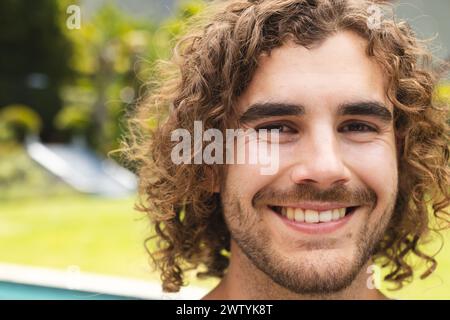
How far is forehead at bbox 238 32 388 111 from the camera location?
62.0 inches

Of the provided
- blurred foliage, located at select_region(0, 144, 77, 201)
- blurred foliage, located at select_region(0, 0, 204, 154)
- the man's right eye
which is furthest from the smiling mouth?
blurred foliage, located at select_region(0, 0, 204, 154)

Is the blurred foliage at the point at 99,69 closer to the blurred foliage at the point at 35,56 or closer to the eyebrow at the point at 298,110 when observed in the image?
the blurred foliage at the point at 35,56

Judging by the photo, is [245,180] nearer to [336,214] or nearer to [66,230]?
[336,214]

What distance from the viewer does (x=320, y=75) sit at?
1584 mm

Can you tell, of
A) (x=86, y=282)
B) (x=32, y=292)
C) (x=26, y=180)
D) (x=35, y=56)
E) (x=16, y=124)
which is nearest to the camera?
(x=86, y=282)

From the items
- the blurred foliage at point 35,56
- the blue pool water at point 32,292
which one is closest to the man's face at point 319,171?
the blue pool water at point 32,292

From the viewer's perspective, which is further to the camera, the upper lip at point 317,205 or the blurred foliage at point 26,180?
the blurred foliage at point 26,180

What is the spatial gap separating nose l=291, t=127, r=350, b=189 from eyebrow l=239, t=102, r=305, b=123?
74mm

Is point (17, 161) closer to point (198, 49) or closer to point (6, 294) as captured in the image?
point (6, 294)

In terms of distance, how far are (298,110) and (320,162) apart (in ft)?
0.49

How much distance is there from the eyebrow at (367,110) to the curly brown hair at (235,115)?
10 centimetres

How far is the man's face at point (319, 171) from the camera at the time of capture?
157 centimetres

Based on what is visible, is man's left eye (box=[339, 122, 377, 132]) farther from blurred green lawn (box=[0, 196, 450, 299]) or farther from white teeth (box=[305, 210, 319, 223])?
blurred green lawn (box=[0, 196, 450, 299])

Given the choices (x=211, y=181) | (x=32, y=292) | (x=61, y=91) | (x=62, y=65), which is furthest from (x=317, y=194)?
(x=61, y=91)
